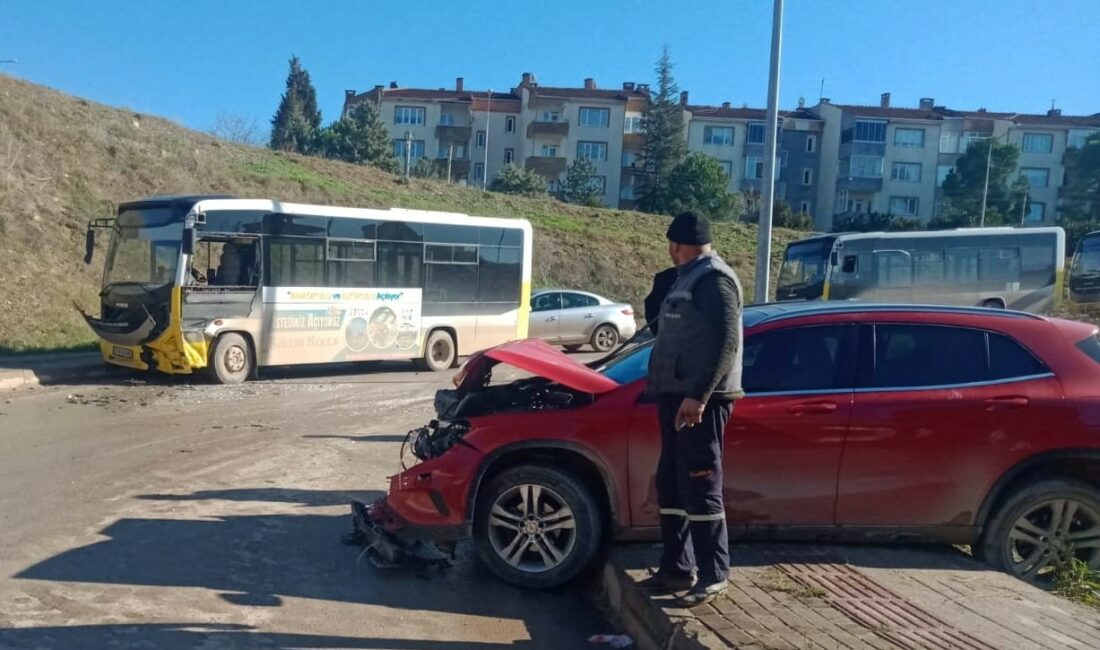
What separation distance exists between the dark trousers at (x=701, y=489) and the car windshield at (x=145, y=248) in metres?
11.4

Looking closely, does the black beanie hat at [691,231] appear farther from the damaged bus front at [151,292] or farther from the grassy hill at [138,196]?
the grassy hill at [138,196]

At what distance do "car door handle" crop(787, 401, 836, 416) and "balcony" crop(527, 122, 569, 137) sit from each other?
6688cm

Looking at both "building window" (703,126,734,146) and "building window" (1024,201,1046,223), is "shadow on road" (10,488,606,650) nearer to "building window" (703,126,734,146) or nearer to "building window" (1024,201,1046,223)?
"building window" (703,126,734,146)

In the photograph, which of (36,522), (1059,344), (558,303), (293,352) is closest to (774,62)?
(558,303)

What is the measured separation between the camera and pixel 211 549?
5.90 m

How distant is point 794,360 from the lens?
5.39 meters

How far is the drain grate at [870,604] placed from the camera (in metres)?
4.03

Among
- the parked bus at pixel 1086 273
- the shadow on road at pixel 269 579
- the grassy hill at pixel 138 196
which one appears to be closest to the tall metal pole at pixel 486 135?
the grassy hill at pixel 138 196

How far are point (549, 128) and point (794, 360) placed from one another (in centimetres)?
6666

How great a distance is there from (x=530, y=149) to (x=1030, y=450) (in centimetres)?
6868

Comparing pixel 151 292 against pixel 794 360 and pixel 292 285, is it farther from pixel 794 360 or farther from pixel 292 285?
pixel 794 360

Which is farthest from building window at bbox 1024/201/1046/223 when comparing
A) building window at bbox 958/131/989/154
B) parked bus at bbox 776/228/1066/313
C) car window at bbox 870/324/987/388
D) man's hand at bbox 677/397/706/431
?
man's hand at bbox 677/397/706/431

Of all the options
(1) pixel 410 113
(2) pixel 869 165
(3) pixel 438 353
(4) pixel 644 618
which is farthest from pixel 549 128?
(4) pixel 644 618

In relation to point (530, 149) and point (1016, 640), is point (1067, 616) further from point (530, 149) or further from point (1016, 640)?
point (530, 149)
